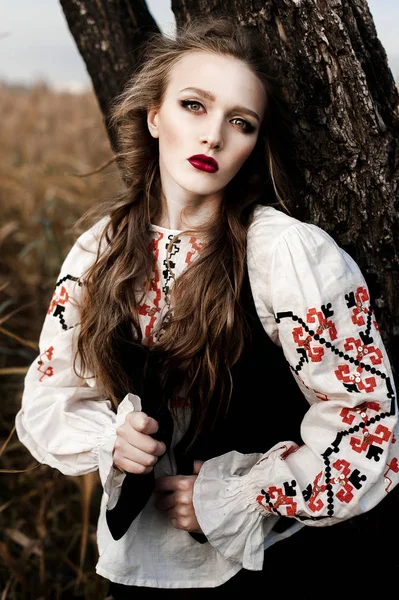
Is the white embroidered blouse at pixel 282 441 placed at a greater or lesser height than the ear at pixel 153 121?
lesser

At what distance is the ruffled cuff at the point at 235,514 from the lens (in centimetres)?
135

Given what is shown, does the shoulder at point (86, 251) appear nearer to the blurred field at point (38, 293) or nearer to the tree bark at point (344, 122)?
the blurred field at point (38, 293)

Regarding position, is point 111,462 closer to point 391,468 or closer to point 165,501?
point 165,501

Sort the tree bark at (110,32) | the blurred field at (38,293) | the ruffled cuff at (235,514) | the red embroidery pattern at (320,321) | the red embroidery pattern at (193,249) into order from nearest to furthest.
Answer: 1. the red embroidery pattern at (320,321)
2. the ruffled cuff at (235,514)
3. the red embroidery pattern at (193,249)
4. the tree bark at (110,32)
5. the blurred field at (38,293)

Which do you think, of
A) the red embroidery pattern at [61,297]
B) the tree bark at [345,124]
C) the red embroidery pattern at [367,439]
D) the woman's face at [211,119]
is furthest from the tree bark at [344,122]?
the red embroidery pattern at [61,297]

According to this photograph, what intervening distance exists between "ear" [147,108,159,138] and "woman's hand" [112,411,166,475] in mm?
630

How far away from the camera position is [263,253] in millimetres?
1356

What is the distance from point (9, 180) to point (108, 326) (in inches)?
116

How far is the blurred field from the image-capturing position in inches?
82.6

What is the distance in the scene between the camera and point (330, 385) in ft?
4.14

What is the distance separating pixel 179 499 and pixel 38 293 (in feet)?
5.64

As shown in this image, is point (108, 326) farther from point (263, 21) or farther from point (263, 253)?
point (263, 21)

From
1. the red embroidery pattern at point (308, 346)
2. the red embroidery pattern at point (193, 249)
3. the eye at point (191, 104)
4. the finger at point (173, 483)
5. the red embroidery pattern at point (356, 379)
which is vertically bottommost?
the finger at point (173, 483)

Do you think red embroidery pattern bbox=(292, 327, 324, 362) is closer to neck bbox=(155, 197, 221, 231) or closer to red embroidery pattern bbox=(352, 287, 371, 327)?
red embroidery pattern bbox=(352, 287, 371, 327)
